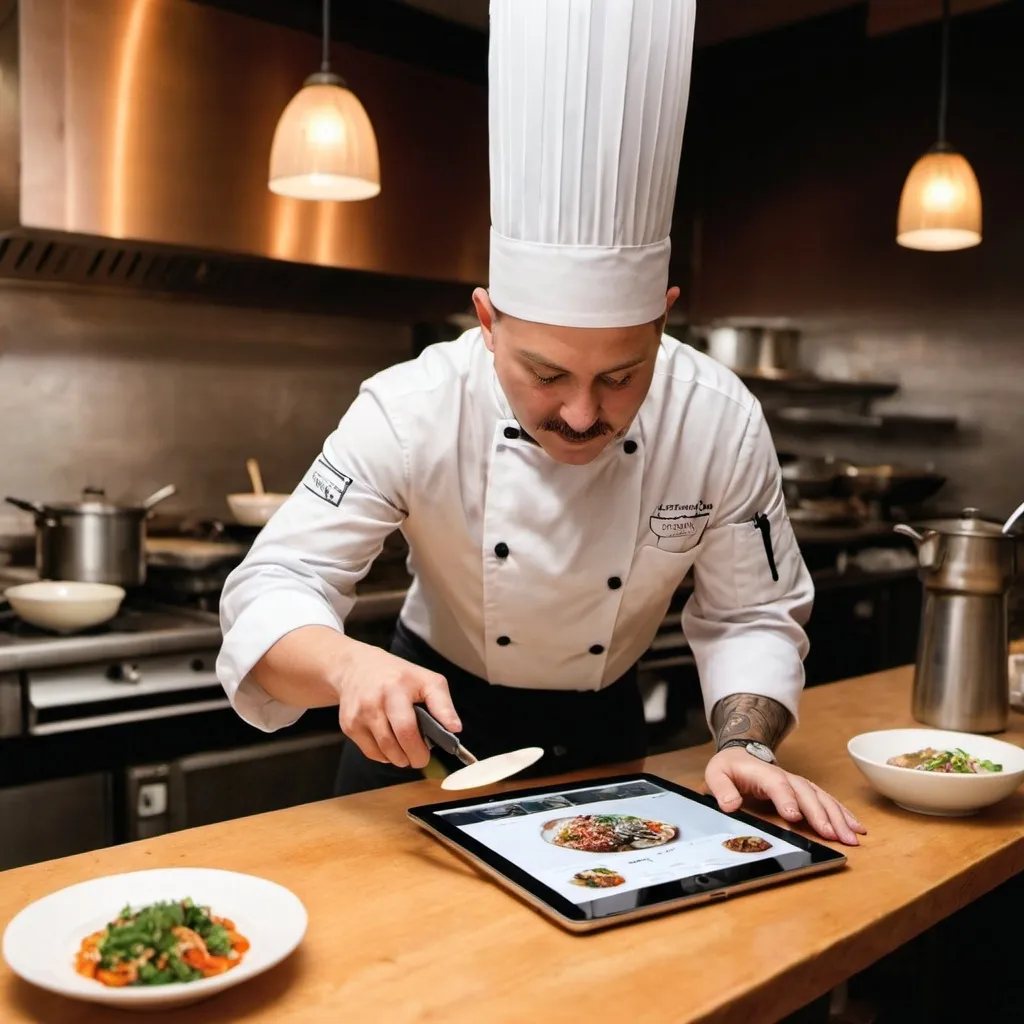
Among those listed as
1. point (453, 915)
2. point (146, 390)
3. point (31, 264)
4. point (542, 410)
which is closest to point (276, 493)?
point (146, 390)

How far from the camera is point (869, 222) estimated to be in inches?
191

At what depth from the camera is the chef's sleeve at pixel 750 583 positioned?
1.72 meters

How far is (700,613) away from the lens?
6.02 ft

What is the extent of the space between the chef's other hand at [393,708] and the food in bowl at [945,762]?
65 centimetres

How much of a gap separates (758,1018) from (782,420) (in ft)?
14.2

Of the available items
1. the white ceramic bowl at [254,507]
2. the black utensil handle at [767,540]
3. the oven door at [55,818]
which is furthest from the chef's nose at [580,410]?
the white ceramic bowl at [254,507]

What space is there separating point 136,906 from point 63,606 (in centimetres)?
149

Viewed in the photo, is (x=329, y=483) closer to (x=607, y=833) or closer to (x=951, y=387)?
(x=607, y=833)

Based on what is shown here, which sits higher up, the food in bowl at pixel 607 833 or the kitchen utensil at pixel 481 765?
the kitchen utensil at pixel 481 765

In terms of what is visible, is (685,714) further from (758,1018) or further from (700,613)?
(758,1018)

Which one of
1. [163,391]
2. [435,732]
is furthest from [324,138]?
[435,732]

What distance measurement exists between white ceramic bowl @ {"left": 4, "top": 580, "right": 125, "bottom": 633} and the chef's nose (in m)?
1.48

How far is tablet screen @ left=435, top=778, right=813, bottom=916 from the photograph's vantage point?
1179mm

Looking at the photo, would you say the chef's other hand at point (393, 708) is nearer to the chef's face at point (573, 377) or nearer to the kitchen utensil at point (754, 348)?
the chef's face at point (573, 377)
